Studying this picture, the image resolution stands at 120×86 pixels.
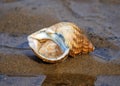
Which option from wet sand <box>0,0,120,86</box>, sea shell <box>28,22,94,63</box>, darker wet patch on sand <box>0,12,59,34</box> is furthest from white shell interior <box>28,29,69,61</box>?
darker wet patch on sand <box>0,12,59,34</box>

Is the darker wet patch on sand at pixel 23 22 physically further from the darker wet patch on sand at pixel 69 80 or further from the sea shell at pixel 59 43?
the darker wet patch on sand at pixel 69 80

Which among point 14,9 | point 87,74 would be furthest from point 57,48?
point 14,9

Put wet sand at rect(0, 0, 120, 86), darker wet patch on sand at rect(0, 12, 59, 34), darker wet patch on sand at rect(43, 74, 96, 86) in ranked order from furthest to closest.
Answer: darker wet patch on sand at rect(0, 12, 59, 34), wet sand at rect(0, 0, 120, 86), darker wet patch on sand at rect(43, 74, 96, 86)

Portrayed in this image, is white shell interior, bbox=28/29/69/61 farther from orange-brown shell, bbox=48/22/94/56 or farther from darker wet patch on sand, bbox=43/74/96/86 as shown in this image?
darker wet patch on sand, bbox=43/74/96/86

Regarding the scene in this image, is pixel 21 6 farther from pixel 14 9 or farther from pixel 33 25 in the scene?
pixel 33 25

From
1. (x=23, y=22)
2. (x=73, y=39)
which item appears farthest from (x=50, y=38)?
(x=23, y=22)

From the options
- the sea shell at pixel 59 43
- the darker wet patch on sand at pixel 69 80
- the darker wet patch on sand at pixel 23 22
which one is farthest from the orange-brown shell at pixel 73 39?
the darker wet patch on sand at pixel 23 22
